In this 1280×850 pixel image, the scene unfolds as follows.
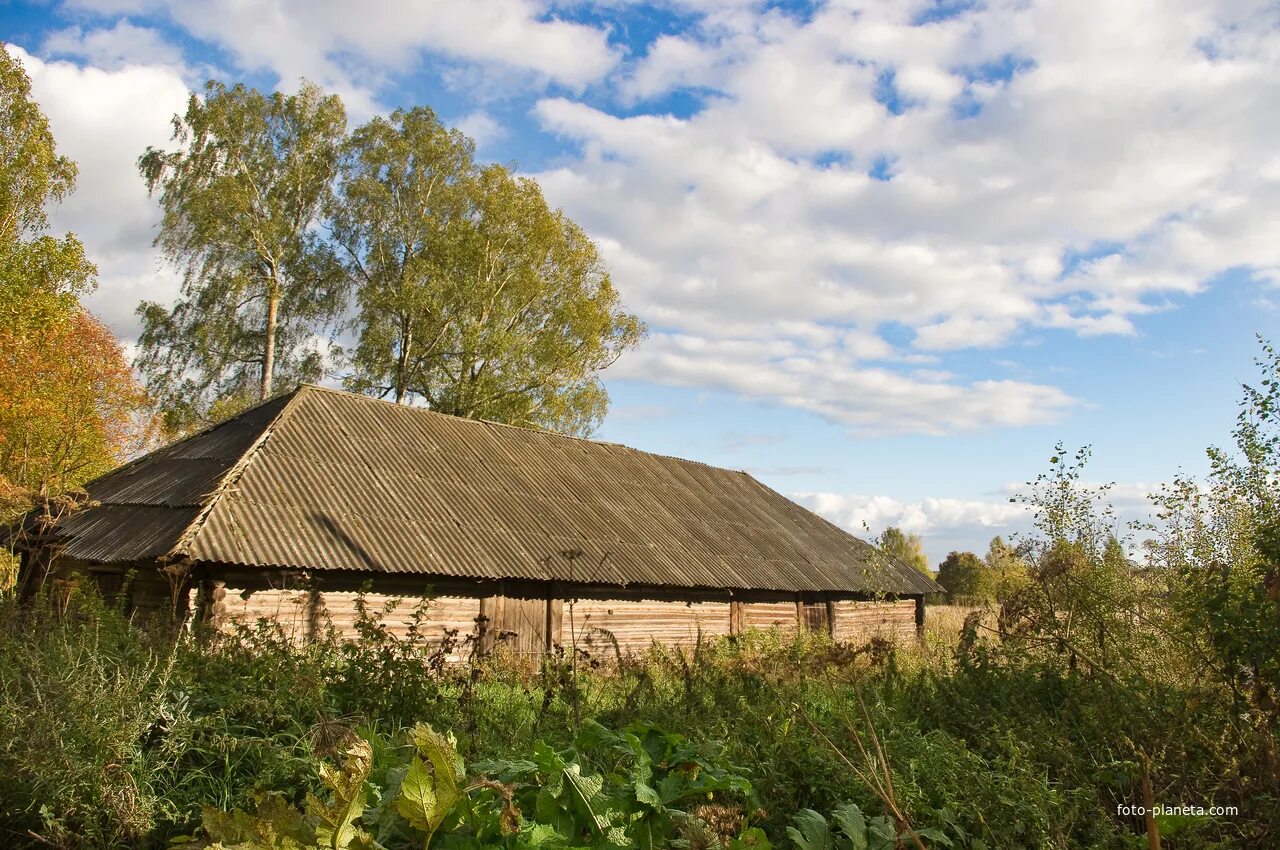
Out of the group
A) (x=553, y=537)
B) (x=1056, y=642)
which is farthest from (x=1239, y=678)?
(x=553, y=537)

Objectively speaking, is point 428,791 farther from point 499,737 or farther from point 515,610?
point 515,610

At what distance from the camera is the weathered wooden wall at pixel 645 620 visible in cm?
1559

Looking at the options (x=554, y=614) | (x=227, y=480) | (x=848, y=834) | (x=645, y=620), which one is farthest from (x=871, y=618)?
(x=848, y=834)

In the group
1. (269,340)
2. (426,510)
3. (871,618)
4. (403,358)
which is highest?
(269,340)

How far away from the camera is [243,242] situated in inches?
968

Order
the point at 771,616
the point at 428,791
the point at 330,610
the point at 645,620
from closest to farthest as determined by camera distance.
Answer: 1. the point at 428,791
2. the point at 330,610
3. the point at 645,620
4. the point at 771,616

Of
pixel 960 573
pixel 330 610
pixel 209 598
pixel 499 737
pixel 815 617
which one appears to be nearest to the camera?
pixel 499 737

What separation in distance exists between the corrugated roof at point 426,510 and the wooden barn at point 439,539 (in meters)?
0.04

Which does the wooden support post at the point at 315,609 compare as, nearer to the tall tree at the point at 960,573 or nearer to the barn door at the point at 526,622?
the barn door at the point at 526,622

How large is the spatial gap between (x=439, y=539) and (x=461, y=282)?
42.4 ft

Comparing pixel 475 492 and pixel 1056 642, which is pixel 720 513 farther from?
pixel 1056 642

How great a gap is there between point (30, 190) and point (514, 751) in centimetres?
2227

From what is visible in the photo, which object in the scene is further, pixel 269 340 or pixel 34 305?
pixel 269 340

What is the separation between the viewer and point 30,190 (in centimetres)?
2066
